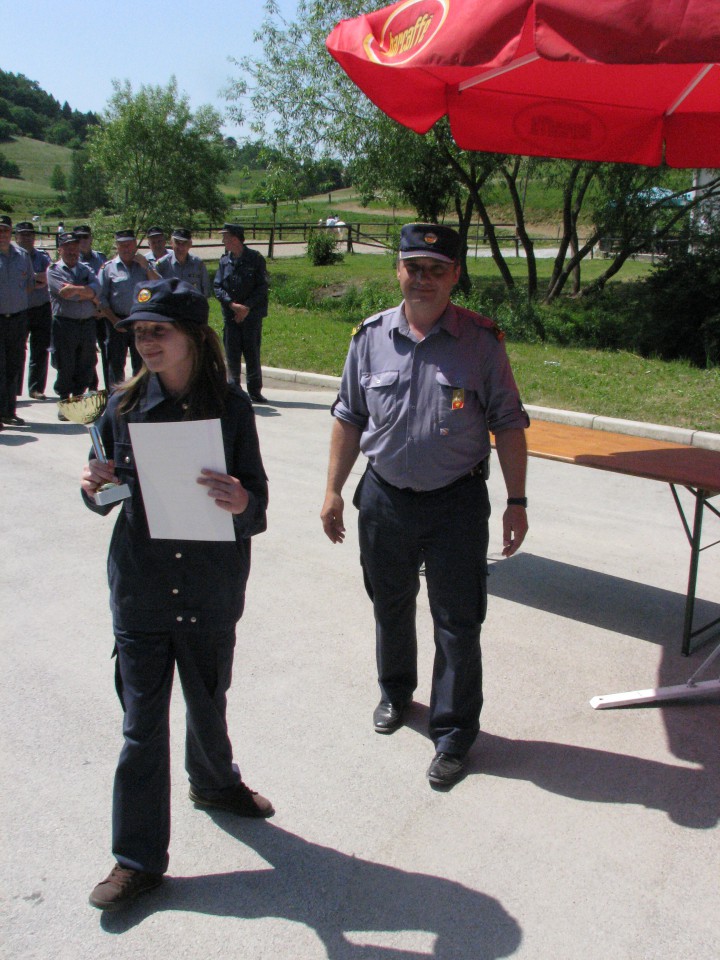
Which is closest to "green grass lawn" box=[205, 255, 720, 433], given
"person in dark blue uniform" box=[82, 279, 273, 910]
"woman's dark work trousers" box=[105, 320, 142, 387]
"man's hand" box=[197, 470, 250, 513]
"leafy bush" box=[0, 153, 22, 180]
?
"woman's dark work trousers" box=[105, 320, 142, 387]

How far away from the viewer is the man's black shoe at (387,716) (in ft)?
13.2

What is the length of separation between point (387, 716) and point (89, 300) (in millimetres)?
7540

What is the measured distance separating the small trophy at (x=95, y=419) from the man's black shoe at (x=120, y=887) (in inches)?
45.6

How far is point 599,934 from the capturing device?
2881 millimetres

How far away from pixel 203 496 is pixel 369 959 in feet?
4.73

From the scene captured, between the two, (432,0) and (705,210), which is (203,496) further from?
(705,210)

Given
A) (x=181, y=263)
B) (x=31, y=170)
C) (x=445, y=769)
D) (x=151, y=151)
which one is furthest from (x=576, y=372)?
(x=31, y=170)

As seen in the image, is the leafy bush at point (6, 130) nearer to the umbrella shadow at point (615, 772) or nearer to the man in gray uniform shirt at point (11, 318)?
the man in gray uniform shirt at point (11, 318)

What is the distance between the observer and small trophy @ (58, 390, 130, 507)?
280 centimetres

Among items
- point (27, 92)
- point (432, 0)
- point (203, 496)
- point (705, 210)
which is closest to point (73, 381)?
point (432, 0)

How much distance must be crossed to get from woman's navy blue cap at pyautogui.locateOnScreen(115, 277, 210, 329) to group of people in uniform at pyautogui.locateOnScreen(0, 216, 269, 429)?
719 centimetres

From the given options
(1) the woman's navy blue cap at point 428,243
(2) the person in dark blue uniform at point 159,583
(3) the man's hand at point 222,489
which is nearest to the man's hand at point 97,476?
(2) the person in dark blue uniform at point 159,583

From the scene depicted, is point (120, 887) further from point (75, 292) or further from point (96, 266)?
point (96, 266)

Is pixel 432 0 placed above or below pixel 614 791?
above
